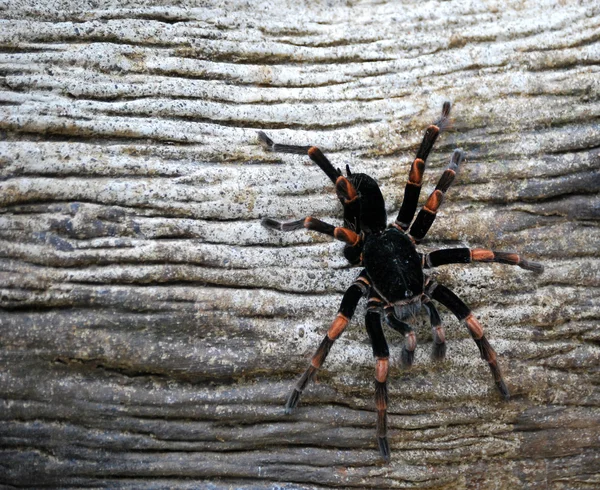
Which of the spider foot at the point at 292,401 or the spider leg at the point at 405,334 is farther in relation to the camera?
the spider foot at the point at 292,401

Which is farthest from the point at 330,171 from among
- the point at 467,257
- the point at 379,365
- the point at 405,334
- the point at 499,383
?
the point at 499,383

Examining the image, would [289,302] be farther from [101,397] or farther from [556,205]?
[556,205]

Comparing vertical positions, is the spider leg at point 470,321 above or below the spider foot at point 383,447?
above

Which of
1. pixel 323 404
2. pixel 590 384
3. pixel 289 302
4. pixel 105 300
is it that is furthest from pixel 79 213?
pixel 590 384

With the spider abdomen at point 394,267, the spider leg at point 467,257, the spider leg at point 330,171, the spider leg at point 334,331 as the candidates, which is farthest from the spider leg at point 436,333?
the spider leg at point 330,171

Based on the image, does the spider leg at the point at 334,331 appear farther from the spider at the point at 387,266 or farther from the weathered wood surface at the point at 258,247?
the weathered wood surface at the point at 258,247

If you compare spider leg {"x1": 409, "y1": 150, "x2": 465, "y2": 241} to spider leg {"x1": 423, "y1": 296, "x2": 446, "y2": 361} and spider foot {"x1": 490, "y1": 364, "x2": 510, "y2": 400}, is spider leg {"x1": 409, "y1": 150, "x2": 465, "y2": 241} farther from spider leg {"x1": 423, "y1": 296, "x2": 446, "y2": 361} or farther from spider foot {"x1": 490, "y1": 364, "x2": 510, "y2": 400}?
spider foot {"x1": 490, "y1": 364, "x2": 510, "y2": 400}

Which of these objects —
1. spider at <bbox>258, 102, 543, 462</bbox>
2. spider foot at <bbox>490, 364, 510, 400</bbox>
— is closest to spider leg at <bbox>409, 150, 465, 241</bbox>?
spider at <bbox>258, 102, 543, 462</bbox>
